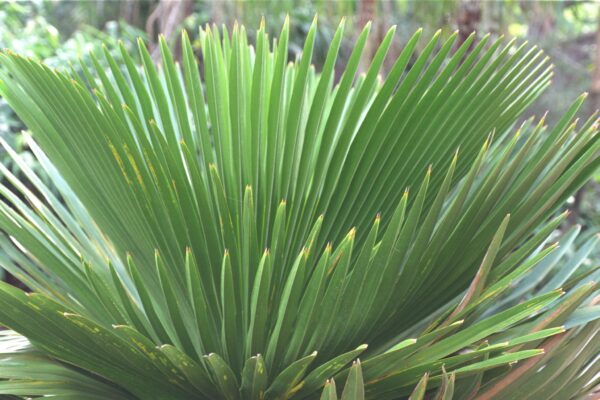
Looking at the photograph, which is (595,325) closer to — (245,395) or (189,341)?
(245,395)

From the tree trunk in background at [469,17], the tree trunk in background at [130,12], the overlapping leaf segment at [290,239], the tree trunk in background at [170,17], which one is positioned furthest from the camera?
the tree trunk in background at [130,12]

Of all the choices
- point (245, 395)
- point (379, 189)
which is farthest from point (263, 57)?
point (245, 395)

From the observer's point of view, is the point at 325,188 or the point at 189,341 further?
the point at 325,188

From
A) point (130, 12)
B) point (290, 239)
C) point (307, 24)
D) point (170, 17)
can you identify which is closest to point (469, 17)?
point (170, 17)

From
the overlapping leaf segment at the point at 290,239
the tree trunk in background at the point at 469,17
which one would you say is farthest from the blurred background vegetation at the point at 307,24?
the overlapping leaf segment at the point at 290,239

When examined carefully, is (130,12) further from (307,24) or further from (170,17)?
(170,17)

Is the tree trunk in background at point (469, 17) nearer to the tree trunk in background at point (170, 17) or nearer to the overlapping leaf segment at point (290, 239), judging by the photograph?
the tree trunk in background at point (170, 17)

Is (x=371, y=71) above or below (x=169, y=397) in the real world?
above

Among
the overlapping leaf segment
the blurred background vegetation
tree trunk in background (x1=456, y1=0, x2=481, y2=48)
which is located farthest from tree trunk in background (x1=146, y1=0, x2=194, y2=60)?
the overlapping leaf segment
